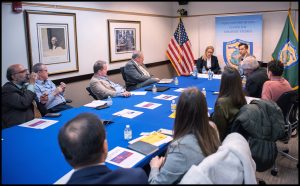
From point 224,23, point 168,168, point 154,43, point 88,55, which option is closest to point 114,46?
point 88,55

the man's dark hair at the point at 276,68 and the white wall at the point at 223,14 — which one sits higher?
the white wall at the point at 223,14

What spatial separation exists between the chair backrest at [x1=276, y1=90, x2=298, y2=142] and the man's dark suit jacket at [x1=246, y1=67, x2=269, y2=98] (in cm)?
52

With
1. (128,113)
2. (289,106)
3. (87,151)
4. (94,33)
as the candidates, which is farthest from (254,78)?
(94,33)

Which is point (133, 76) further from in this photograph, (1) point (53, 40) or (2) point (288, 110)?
(2) point (288, 110)

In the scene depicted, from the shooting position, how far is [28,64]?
380 cm

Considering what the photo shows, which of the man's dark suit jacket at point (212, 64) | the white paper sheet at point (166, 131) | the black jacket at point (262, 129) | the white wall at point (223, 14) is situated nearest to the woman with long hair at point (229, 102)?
the black jacket at point (262, 129)

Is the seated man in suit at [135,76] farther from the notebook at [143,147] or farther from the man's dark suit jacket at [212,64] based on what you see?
the notebook at [143,147]

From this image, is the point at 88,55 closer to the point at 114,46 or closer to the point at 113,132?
the point at 114,46

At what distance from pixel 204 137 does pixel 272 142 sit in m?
0.96

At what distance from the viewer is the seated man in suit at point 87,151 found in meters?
1.05

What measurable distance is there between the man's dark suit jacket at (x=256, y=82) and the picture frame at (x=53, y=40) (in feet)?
9.20

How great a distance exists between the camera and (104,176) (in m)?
1.01

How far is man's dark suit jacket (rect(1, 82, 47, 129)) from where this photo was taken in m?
2.77

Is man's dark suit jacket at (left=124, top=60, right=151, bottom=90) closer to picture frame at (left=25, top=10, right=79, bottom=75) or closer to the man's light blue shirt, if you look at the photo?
picture frame at (left=25, top=10, right=79, bottom=75)
